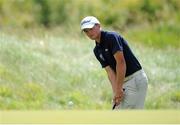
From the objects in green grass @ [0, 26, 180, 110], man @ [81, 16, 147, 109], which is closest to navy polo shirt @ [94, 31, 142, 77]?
man @ [81, 16, 147, 109]

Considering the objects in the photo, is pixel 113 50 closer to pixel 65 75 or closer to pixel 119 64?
pixel 119 64

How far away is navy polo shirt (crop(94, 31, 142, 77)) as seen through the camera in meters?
3.15

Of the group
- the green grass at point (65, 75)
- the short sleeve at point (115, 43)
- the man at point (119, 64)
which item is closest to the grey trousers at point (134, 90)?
the man at point (119, 64)

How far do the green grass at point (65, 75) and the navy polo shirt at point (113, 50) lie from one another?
47.1 inches

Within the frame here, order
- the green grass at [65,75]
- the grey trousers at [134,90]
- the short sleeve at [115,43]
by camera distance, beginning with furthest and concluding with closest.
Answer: the green grass at [65,75], the grey trousers at [134,90], the short sleeve at [115,43]

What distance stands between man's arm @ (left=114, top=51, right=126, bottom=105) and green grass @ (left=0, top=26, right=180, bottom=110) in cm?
118

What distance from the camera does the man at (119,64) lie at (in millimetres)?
3150

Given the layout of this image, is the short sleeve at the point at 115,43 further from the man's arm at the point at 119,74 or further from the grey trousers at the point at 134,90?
the grey trousers at the point at 134,90

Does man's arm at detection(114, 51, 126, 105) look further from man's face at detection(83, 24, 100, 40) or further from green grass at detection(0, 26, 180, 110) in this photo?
green grass at detection(0, 26, 180, 110)

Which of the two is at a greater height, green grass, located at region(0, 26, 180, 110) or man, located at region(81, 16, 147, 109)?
man, located at region(81, 16, 147, 109)

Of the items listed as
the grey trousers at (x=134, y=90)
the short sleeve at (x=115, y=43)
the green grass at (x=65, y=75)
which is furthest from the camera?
the green grass at (x=65, y=75)

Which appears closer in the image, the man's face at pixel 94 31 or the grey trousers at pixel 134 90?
the man's face at pixel 94 31

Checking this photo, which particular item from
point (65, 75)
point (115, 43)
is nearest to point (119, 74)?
point (115, 43)

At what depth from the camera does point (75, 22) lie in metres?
6.30
